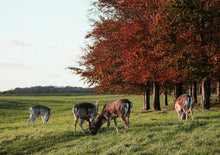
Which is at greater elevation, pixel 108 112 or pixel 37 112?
pixel 108 112

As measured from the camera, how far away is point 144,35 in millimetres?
20188

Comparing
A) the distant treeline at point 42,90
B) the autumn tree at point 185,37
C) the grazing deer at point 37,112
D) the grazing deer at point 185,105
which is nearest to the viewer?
the grazing deer at point 185,105

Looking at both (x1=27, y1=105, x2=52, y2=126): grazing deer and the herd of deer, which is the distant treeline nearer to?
(x1=27, y1=105, x2=52, y2=126): grazing deer

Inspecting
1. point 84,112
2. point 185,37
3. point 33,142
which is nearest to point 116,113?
point 84,112

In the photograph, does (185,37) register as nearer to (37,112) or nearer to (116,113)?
(116,113)

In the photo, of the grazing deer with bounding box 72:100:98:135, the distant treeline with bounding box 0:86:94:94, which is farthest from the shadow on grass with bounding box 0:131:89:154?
the distant treeline with bounding box 0:86:94:94

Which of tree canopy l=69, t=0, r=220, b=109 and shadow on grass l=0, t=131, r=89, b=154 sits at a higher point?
tree canopy l=69, t=0, r=220, b=109

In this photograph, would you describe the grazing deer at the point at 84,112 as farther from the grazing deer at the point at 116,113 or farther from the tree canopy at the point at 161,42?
the tree canopy at the point at 161,42

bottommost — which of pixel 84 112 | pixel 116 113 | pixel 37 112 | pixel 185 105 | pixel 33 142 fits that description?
pixel 33 142

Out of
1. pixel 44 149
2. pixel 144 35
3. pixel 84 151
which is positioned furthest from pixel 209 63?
pixel 44 149

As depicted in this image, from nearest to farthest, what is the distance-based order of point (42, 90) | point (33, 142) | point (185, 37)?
point (33, 142)
point (185, 37)
point (42, 90)

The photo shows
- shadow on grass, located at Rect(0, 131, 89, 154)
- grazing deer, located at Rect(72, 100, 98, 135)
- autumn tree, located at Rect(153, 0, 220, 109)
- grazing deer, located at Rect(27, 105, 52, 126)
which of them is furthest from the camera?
grazing deer, located at Rect(27, 105, 52, 126)

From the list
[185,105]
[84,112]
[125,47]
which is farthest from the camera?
[125,47]

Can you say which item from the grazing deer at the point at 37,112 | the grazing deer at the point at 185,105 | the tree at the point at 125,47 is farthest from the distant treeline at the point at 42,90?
the grazing deer at the point at 185,105
